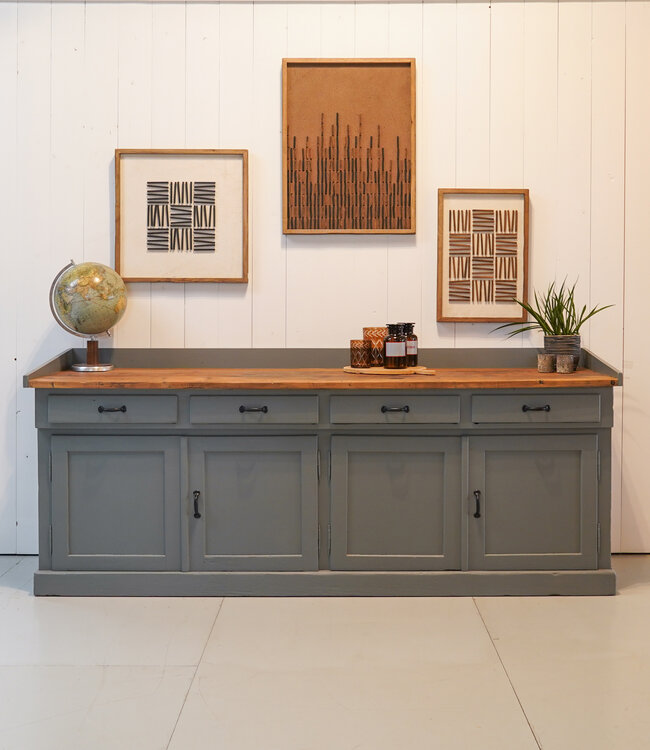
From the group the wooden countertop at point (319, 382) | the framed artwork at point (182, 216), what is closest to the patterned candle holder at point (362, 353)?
→ the wooden countertop at point (319, 382)

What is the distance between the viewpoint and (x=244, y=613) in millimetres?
3223

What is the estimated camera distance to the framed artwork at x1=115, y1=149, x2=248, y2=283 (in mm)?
3906

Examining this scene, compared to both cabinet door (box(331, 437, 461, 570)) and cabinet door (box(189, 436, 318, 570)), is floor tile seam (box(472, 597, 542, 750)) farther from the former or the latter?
cabinet door (box(189, 436, 318, 570))

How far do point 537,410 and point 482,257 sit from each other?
885 mm

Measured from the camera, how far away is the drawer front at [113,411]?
342 centimetres

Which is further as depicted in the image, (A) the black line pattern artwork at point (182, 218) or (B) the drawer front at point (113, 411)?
(A) the black line pattern artwork at point (182, 218)

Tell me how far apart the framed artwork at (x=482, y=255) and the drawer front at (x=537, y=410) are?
63 centimetres

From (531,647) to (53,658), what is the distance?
1619 mm

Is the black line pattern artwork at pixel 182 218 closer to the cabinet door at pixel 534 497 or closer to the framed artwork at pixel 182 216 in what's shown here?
the framed artwork at pixel 182 216

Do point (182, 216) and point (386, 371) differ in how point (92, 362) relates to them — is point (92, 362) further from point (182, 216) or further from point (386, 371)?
point (386, 371)

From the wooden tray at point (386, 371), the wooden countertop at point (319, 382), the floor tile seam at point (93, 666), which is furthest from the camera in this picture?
the wooden tray at point (386, 371)

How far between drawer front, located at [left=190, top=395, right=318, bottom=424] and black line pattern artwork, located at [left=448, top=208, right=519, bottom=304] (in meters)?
0.99

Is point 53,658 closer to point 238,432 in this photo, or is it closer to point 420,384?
point 238,432

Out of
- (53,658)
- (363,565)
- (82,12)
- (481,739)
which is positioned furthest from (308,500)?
(82,12)
